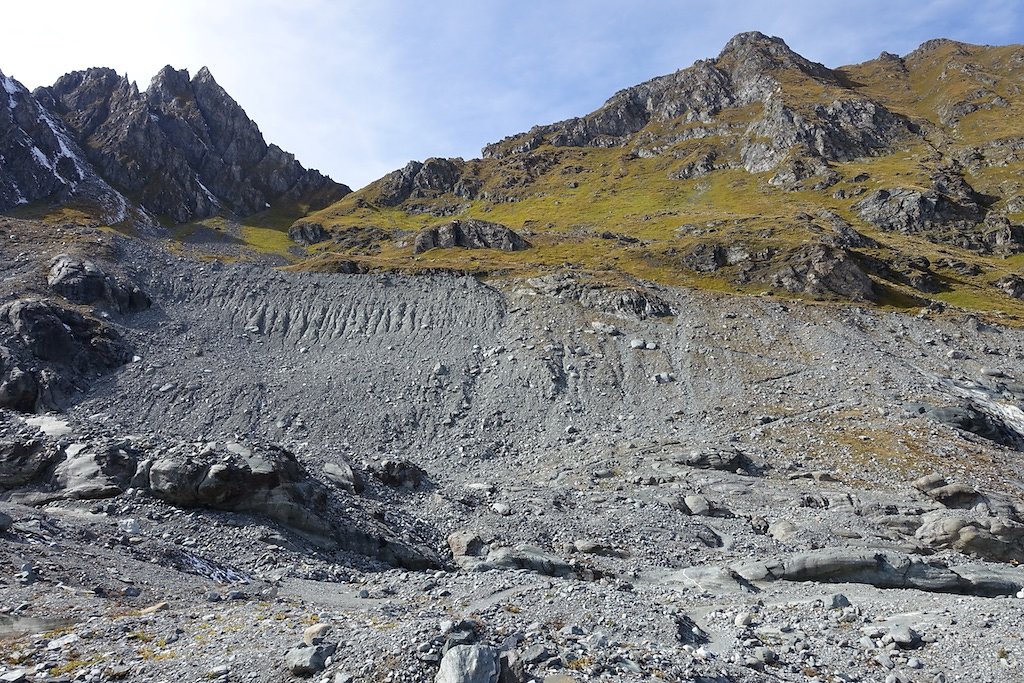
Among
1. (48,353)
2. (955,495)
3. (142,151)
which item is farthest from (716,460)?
(142,151)

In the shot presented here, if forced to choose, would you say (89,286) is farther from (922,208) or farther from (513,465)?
(922,208)

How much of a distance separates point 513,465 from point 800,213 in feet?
369

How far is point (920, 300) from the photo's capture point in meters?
75.1

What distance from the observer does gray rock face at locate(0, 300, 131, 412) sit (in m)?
39.6

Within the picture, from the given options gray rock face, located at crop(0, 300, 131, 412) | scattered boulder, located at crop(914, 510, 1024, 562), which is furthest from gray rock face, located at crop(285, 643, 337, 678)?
gray rock face, located at crop(0, 300, 131, 412)

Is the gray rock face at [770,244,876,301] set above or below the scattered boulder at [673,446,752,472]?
above

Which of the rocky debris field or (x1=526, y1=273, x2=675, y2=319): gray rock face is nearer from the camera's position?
the rocky debris field

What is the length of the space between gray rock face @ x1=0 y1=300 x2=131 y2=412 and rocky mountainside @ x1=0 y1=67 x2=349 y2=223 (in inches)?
3487

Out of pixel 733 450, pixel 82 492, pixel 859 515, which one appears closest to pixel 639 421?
pixel 733 450

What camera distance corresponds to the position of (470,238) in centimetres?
10912

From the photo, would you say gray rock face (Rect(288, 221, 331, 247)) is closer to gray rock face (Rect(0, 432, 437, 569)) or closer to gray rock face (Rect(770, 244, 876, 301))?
gray rock face (Rect(770, 244, 876, 301))

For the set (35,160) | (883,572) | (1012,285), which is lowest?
(883,572)

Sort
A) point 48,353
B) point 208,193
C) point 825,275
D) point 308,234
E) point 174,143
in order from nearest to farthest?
point 48,353
point 825,275
point 308,234
point 208,193
point 174,143

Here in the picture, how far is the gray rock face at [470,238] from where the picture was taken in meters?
108
